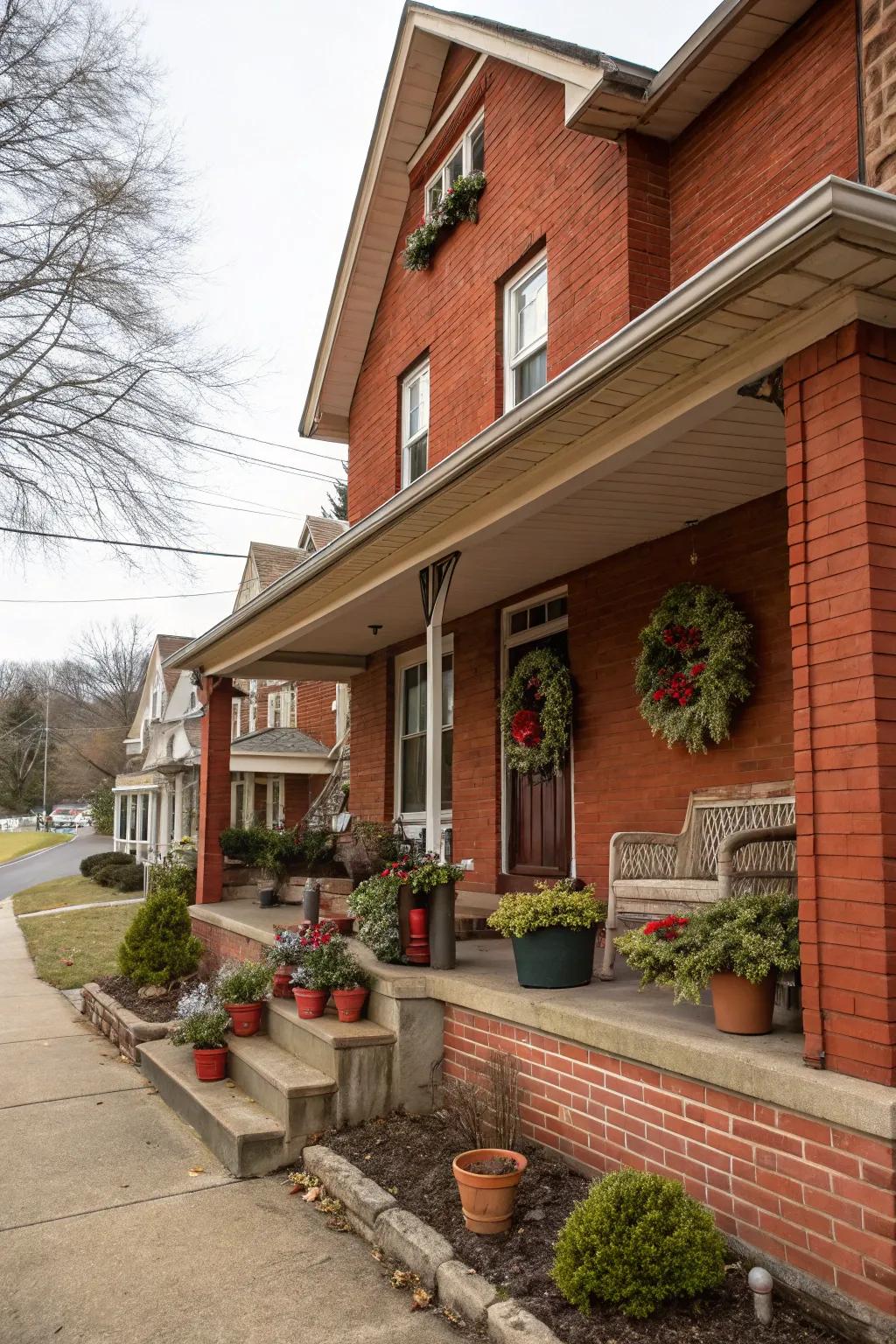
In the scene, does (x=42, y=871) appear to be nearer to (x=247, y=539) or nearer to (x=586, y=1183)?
(x=247, y=539)

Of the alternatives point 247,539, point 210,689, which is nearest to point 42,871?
point 247,539

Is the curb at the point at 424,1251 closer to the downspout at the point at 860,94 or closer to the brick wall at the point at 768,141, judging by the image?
the downspout at the point at 860,94

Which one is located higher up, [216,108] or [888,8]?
[216,108]

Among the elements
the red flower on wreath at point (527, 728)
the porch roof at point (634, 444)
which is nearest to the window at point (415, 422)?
the porch roof at point (634, 444)

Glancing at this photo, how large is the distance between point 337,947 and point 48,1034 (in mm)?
4010

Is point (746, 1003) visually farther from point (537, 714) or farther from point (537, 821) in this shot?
point (537, 821)

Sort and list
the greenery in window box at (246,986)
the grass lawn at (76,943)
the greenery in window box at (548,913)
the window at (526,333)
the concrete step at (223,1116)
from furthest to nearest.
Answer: the grass lawn at (76,943), the window at (526,333), the greenery in window box at (246,986), the concrete step at (223,1116), the greenery in window box at (548,913)

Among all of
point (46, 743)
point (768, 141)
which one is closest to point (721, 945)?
point (768, 141)

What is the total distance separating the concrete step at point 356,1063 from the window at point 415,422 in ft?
20.3

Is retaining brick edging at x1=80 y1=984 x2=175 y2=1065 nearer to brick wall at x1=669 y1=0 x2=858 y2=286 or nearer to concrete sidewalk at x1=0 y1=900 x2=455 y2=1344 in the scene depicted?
concrete sidewalk at x1=0 y1=900 x2=455 y2=1344

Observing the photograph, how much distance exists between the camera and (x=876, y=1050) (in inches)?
122

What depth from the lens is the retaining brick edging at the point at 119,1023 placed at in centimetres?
741

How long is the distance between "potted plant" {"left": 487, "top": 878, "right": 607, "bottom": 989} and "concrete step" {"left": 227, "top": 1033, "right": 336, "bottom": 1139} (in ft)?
3.91

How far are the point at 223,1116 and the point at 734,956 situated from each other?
3.02 metres
